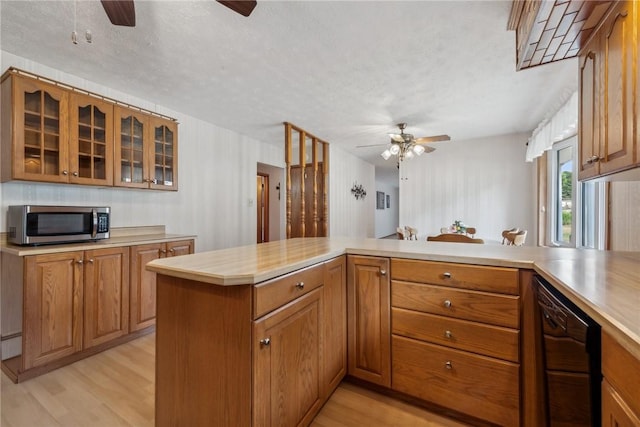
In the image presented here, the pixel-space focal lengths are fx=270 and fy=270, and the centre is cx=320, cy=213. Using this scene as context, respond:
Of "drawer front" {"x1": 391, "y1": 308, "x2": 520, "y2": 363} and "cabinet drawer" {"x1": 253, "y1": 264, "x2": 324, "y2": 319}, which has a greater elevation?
"cabinet drawer" {"x1": 253, "y1": 264, "x2": 324, "y2": 319}

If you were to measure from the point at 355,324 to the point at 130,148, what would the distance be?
8.74 ft

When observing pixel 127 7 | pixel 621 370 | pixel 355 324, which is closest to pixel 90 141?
pixel 127 7

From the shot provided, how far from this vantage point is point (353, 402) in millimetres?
1608

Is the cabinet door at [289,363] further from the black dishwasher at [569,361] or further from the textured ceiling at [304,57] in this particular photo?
the textured ceiling at [304,57]

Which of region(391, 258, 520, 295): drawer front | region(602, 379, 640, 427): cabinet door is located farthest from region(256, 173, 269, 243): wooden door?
region(602, 379, 640, 427): cabinet door

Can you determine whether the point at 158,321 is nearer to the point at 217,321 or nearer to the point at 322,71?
the point at 217,321

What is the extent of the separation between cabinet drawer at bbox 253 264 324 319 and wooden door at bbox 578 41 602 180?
1.52 m

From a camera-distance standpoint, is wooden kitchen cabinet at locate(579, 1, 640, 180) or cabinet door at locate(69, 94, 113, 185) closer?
wooden kitchen cabinet at locate(579, 1, 640, 180)

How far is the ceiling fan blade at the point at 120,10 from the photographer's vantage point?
1.35m

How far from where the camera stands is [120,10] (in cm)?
142

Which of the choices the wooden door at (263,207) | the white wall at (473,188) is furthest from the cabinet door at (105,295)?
the white wall at (473,188)

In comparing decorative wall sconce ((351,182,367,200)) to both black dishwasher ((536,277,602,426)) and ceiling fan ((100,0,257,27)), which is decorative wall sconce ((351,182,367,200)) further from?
black dishwasher ((536,277,602,426))

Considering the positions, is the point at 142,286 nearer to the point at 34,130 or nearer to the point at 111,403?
the point at 111,403

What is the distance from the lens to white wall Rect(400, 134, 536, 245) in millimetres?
4672
